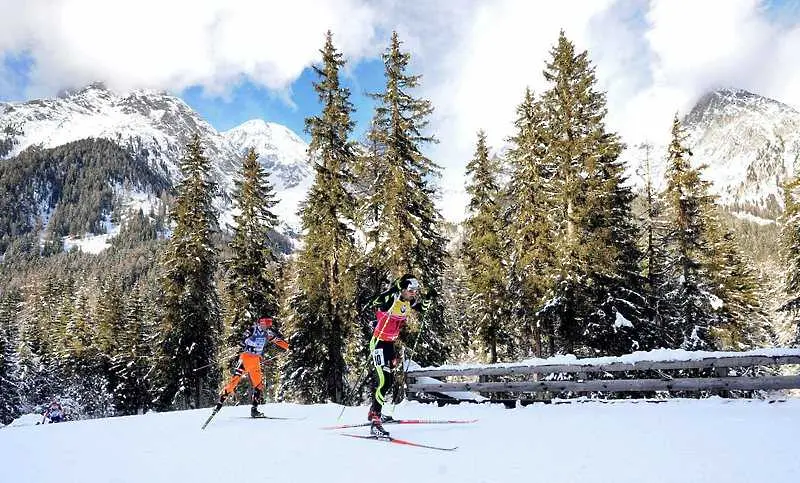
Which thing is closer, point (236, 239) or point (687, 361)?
point (687, 361)

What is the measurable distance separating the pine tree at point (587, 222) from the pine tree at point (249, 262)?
1497 centimetres

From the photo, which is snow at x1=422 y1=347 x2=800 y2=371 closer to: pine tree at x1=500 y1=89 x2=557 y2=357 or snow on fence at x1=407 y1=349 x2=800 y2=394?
snow on fence at x1=407 y1=349 x2=800 y2=394

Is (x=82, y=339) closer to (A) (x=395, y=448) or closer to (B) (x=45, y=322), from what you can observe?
(B) (x=45, y=322)

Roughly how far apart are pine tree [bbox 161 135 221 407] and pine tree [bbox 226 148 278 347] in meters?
1.21

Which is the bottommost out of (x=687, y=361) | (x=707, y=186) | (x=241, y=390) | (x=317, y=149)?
(x=241, y=390)

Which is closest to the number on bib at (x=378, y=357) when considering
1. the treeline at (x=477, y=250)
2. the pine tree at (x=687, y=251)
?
the treeline at (x=477, y=250)

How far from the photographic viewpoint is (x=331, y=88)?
953 inches

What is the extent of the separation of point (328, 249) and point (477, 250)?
911cm

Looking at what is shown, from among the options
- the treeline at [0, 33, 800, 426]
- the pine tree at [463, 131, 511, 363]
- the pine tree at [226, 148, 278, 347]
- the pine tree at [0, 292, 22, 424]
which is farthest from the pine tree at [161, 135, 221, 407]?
the pine tree at [0, 292, 22, 424]

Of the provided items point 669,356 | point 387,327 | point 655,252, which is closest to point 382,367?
point 387,327

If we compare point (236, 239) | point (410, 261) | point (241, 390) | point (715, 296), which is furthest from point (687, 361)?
point (241, 390)

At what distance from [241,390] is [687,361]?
34.6 m

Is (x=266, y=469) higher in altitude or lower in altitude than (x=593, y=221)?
lower

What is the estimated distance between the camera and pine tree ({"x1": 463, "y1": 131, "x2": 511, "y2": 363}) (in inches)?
1062
